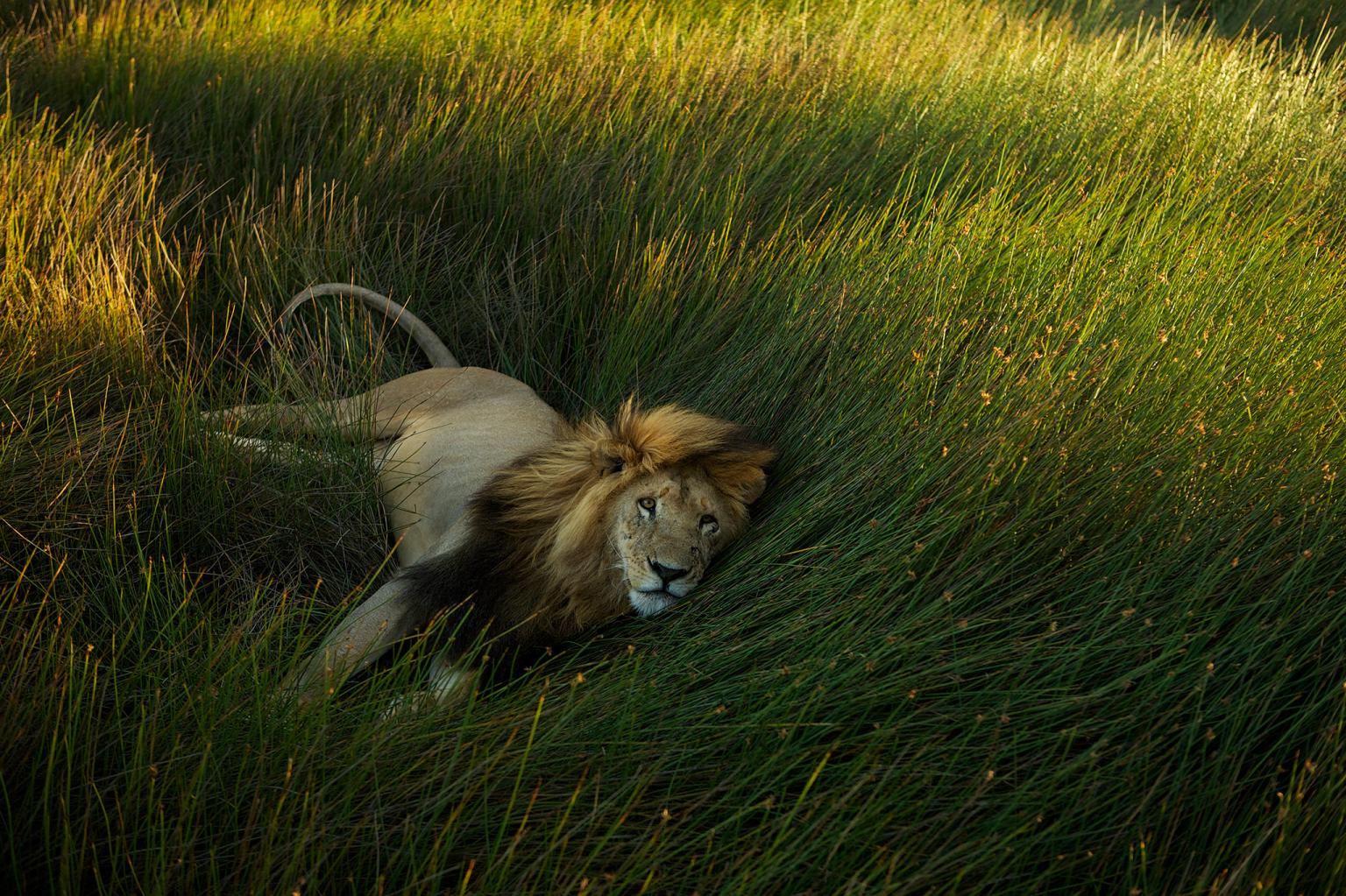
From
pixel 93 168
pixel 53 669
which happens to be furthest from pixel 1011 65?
pixel 53 669

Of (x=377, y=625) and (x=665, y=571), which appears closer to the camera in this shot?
(x=665, y=571)

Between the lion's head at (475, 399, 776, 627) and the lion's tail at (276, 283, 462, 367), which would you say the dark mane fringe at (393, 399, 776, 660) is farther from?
the lion's tail at (276, 283, 462, 367)

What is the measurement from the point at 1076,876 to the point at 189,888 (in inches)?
58.1

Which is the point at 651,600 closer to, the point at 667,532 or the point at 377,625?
the point at 667,532

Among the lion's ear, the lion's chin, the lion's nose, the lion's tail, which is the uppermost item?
the lion's ear

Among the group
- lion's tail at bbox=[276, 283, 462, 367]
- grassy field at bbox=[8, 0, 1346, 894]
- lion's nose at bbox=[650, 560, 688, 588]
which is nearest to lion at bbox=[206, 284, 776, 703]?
lion's nose at bbox=[650, 560, 688, 588]

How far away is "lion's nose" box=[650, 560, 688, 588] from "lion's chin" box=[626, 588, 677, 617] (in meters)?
0.03

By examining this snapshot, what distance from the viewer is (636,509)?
9.91 ft

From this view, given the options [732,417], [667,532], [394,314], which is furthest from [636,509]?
[394,314]

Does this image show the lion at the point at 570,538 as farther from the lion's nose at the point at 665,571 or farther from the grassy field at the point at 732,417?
the grassy field at the point at 732,417

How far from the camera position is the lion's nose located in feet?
9.52

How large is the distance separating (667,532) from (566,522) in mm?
329

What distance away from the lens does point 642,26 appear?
6.00m

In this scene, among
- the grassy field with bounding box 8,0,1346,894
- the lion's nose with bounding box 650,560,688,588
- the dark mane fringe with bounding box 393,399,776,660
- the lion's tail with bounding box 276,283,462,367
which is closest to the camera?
the grassy field with bounding box 8,0,1346,894
